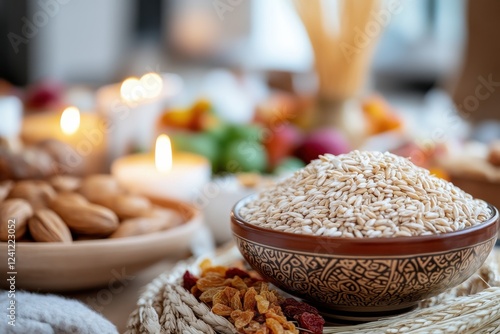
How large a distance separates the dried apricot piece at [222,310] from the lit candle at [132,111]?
26.4 inches

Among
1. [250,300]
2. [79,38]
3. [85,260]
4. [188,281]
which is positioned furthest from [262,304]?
[79,38]

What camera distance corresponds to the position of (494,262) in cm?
76

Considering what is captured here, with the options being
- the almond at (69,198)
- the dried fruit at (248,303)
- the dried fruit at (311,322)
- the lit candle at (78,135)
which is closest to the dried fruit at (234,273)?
the dried fruit at (248,303)

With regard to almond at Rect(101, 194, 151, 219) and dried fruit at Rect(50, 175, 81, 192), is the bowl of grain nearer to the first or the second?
almond at Rect(101, 194, 151, 219)

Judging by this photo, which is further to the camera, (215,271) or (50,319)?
(215,271)

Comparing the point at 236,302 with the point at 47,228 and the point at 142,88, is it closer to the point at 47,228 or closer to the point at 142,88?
the point at 47,228

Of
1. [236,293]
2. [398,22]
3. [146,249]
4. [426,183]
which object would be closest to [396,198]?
[426,183]

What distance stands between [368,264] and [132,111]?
786 mm

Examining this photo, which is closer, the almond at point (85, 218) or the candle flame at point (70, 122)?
the almond at point (85, 218)

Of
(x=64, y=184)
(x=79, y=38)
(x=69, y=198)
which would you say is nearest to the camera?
(x=69, y=198)

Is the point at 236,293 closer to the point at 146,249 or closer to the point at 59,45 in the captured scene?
the point at 146,249

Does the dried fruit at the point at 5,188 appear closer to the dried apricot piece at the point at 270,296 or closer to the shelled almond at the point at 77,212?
the shelled almond at the point at 77,212

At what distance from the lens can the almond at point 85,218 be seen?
0.74m

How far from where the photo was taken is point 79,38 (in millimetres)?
4336
